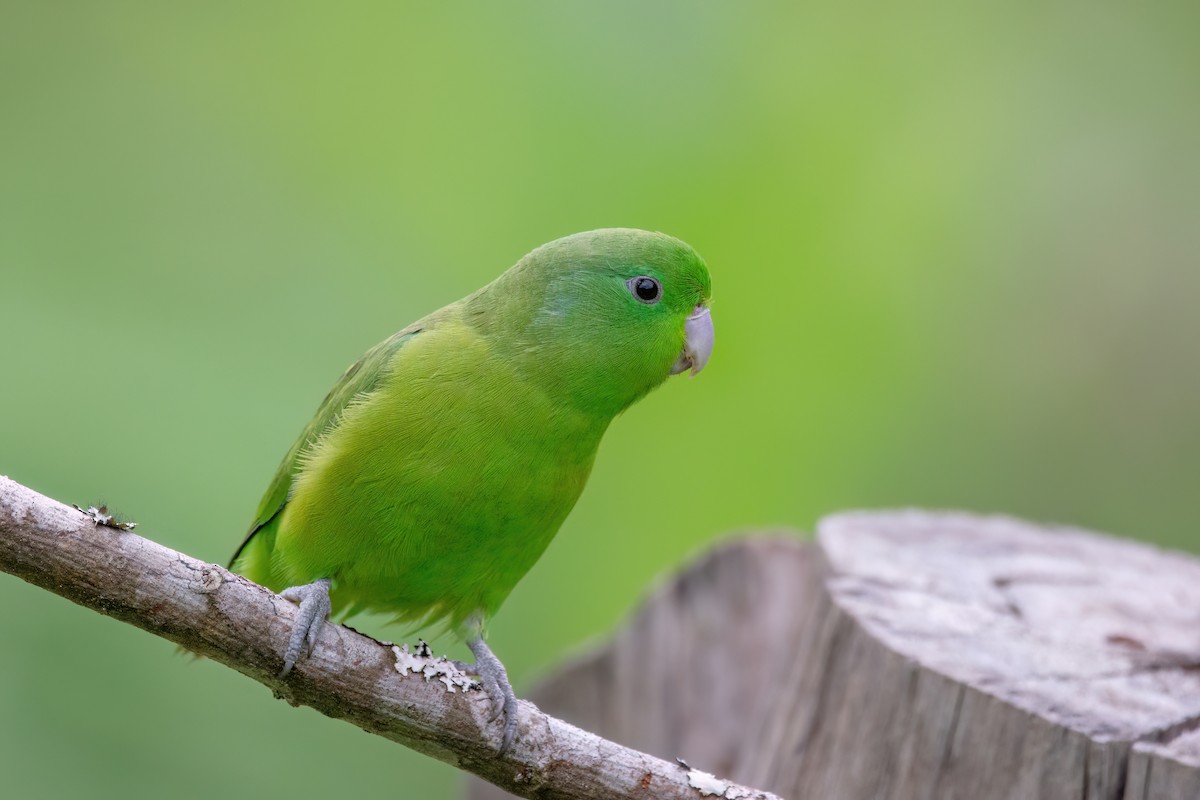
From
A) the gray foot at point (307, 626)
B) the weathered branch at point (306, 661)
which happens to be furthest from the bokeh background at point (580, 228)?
the weathered branch at point (306, 661)

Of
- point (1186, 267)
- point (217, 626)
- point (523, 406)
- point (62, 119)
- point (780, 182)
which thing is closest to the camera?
point (217, 626)

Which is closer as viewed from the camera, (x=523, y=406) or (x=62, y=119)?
(x=523, y=406)

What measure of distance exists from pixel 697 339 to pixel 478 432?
86 cm

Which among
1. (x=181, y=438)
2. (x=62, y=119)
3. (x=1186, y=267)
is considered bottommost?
(x=181, y=438)

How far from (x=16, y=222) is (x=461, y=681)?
4.04 m

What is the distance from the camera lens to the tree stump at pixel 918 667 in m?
3.11

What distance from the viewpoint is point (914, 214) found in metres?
7.15

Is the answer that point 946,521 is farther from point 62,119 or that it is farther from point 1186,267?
point 62,119

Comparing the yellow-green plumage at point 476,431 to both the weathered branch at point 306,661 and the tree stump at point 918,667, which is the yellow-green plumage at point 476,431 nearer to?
the weathered branch at point 306,661

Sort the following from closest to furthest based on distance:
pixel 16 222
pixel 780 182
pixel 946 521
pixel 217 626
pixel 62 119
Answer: pixel 217 626 → pixel 946 521 → pixel 16 222 → pixel 62 119 → pixel 780 182

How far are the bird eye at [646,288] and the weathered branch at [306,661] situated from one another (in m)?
1.40

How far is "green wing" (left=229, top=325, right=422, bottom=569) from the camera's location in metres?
3.51

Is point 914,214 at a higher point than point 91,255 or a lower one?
higher

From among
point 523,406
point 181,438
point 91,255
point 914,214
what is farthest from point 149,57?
point 914,214
